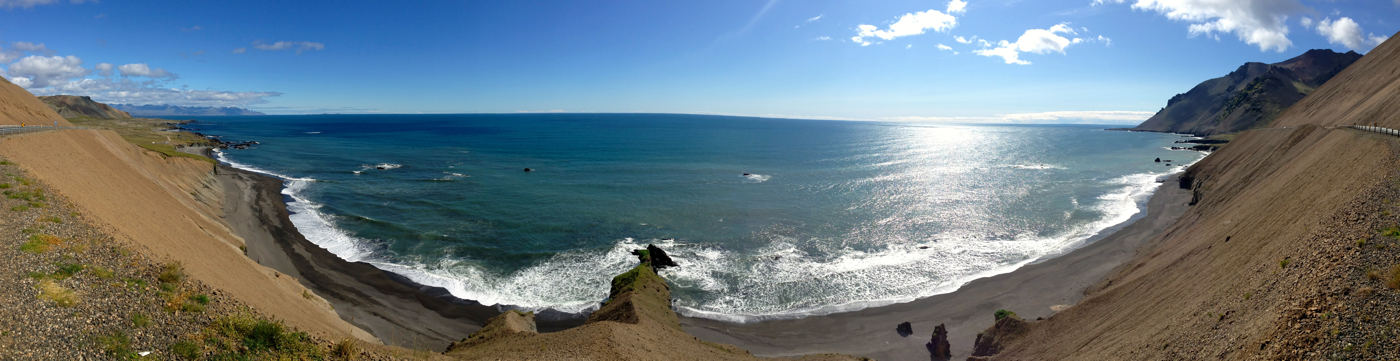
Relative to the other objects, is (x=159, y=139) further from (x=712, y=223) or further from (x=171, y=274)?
(x=171, y=274)

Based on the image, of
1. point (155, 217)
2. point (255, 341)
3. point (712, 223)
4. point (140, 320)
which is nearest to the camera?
point (140, 320)

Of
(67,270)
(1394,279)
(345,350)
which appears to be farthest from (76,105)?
(1394,279)

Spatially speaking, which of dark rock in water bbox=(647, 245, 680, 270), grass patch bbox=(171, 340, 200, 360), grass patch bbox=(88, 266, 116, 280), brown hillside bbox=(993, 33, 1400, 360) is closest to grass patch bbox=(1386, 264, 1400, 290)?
brown hillside bbox=(993, 33, 1400, 360)

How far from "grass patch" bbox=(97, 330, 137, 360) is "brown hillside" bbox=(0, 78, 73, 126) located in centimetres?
6549

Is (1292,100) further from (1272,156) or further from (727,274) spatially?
(727,274)

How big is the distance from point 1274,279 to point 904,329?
49.7ft

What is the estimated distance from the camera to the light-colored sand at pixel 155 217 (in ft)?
67.2

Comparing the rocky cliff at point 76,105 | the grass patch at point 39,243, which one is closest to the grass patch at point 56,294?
the grass patch at point 39,243

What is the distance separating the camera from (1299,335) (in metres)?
12.3

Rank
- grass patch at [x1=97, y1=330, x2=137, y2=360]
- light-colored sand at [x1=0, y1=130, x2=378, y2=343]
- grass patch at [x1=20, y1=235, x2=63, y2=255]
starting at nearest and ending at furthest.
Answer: grass patch at [x1=97, y1=330, x2=137, y2=360], grass patch at [x1=20, y1=235, x2=63, y2=255], light-colored sand at [x1=0, y1=130, x2=378, y2=343]

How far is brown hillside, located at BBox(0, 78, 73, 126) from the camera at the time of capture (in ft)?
180

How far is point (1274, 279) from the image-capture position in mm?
17031

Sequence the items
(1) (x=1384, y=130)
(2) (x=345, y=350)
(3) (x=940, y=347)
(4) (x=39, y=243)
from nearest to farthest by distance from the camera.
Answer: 1. (2) (x=345, y=350)
2. (4) (x=39, y=243)
3. (3) (x=940, y=347)
4. (1) (x=1384, y=130)

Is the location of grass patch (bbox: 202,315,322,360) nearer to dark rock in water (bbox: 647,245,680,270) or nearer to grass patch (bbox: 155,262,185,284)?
grass patch (bbox: 155,262,185,284)
